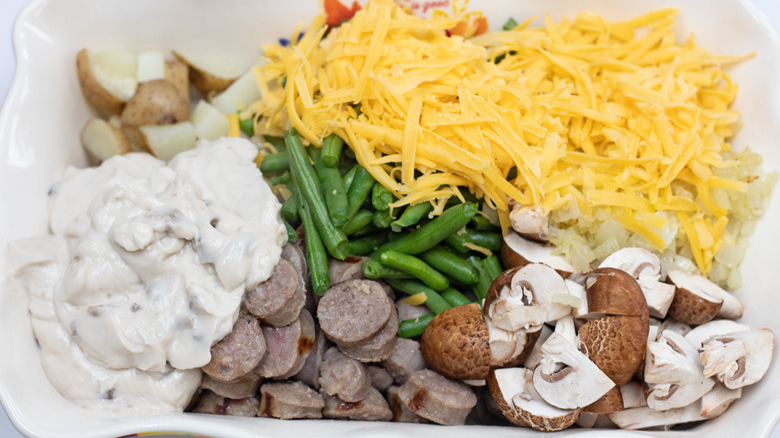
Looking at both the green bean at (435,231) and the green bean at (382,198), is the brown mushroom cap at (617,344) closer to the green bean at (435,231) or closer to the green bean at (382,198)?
the green bean at (435,231)

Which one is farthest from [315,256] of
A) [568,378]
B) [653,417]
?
[653,417]

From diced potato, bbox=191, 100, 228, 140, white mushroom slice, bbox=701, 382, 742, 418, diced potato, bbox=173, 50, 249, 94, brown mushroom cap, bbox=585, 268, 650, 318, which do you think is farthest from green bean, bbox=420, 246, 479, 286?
diced potato, bbox=173, 50, 249, 94

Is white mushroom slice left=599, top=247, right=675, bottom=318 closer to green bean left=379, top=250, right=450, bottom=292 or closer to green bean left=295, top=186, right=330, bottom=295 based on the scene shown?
green bean left=379, top=250, right=450, bottom=292

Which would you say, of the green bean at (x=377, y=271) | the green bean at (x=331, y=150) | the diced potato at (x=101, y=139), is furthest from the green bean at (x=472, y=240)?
the diced potato at (x=101, y=139)

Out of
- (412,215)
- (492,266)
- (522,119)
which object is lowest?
(492,266)

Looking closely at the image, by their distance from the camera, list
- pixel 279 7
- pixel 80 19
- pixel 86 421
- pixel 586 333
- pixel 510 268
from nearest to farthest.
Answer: pixel 86 421 < pixel 586 333 < pixel 510 268 < pixel 80 19 < pixel 279 7

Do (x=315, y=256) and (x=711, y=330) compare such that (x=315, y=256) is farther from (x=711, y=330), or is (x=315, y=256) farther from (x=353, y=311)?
(x=711, y=330)

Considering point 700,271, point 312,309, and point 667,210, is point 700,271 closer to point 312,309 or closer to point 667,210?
point 667,210

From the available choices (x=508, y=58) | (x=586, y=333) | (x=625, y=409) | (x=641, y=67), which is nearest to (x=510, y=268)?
(x=586, y=333)
